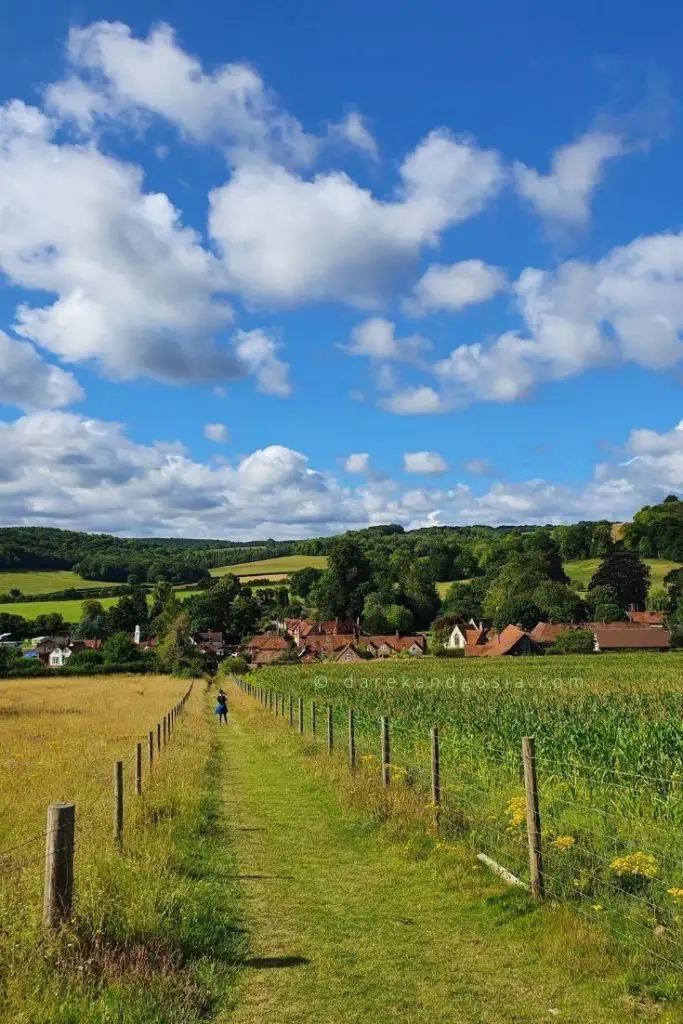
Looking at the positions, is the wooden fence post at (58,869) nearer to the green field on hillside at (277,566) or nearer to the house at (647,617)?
the house at (647,617)

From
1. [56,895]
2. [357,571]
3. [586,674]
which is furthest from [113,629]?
[56,895]

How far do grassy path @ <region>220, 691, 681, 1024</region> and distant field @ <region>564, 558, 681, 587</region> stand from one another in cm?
13354

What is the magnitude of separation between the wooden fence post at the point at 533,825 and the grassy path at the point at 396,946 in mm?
288

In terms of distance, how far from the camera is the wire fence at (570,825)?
→ 6.67 meters

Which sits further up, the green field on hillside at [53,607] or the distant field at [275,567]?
the distant field at [275,567]

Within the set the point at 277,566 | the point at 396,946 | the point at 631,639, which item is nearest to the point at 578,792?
the point at 396,946

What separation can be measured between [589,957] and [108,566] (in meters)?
182

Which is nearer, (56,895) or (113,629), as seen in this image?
(56,895)

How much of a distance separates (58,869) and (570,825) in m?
5.69

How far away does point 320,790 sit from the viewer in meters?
14.5

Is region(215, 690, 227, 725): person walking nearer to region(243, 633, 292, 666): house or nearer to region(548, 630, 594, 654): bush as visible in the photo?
region(243, 633, 292, 666): house

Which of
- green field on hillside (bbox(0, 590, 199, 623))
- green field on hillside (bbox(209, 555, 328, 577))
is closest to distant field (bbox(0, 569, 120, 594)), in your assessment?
green field on hillside (bbox(0, 590, 199, 623))

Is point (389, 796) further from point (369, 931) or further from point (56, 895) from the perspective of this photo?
point (56, 895)

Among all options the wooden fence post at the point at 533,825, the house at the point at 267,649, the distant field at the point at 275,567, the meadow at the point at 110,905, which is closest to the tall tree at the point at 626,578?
the house at the point at 267,649
